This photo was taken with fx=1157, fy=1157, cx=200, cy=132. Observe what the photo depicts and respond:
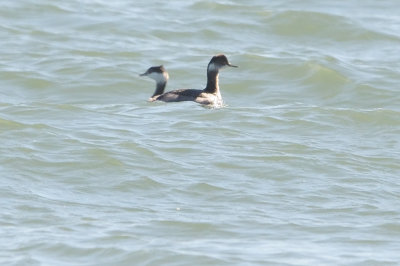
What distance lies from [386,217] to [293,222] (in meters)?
0.88

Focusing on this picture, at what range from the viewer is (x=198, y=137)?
13359mm

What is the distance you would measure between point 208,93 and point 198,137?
2.40m

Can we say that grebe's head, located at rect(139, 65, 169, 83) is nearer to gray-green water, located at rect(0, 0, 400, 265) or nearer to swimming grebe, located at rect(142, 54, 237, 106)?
swimming grebe, located at rect(142, 54, 237, 106)

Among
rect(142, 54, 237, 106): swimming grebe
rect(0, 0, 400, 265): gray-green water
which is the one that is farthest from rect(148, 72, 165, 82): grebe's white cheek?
rect(0, 0, 400, 265): gray-green water

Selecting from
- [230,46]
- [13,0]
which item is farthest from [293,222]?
[13,0]

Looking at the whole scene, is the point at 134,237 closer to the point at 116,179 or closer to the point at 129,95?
the point at 116,179

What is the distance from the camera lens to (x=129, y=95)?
16750 mm

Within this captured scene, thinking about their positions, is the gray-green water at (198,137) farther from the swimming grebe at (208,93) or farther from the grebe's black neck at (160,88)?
the grebe's black neck at (160,88)

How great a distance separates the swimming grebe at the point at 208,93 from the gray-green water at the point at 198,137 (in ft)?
0.77

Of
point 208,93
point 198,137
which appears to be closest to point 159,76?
point 208,93

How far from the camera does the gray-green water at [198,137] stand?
948cm

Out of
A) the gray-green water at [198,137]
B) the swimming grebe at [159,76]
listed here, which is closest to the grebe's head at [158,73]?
the swimming grebe at [159,76]

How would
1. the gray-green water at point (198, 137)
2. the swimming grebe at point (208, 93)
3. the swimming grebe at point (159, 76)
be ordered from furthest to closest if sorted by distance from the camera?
the swimming grebe at point (159, 76), the swimming grebe at point (208, 93), the gray-green water at point (198, 137)

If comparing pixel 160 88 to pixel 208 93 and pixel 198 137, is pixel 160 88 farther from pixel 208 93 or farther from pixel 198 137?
pixel 198 137
